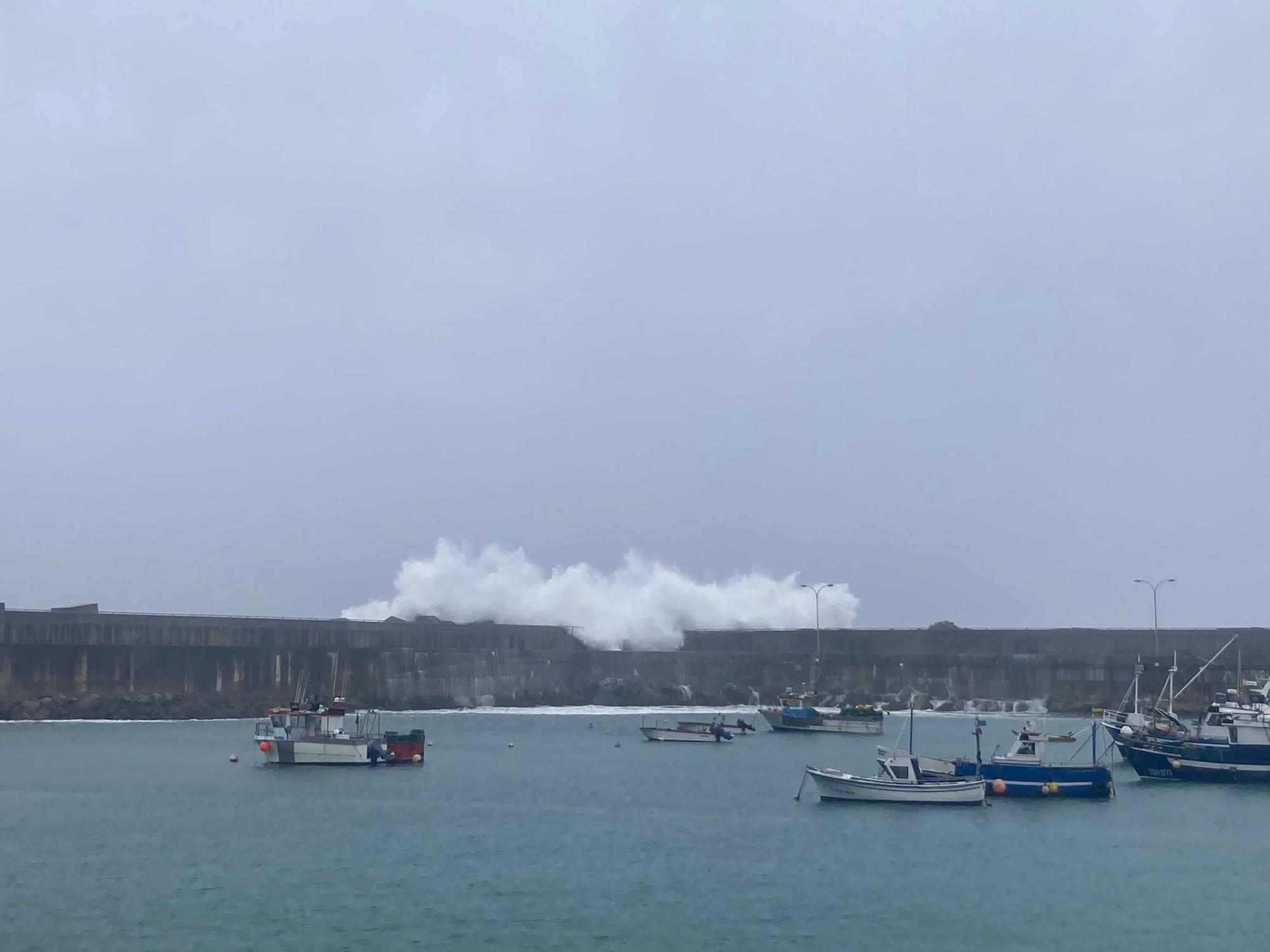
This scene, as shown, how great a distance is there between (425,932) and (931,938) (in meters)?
7.73

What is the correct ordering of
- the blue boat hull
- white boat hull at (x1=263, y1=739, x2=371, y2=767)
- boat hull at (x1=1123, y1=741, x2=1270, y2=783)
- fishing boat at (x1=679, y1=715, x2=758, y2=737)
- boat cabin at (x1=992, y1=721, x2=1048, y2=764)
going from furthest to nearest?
1. fishing boat at (x1=679, y1=715, x2=758, y2=737)
2. white boat hull at (x1=263, y1=739, x2=371, y2=767)
3. boat hull at (x1=1123, y1=741, x2=1270, y2=783)
4. boat cabin at (x1=992, y1=721, x2=1048, y2=764)
5. the blue boat hull

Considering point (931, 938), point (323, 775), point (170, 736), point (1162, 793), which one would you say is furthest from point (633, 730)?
point (931, 938)

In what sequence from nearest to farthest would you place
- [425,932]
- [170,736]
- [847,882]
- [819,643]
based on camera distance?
1. [425,932]
2. [847,882]
3. [170,736]
4. [819,643]

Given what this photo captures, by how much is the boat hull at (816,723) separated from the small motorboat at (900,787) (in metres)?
32.3

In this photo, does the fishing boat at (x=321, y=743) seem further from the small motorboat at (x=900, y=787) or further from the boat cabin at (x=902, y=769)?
the boat cabin at (x=902, y=769)

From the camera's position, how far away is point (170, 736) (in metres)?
59.0

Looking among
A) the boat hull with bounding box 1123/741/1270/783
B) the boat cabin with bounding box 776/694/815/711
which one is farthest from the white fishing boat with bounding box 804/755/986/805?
the boat cabin with bounding box 776/694/815/711

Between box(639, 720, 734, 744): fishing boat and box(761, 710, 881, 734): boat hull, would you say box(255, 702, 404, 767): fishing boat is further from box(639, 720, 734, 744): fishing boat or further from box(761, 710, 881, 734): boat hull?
Answer: box(761, 710, 881, 734): boat hull

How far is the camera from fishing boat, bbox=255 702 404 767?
1813 inches

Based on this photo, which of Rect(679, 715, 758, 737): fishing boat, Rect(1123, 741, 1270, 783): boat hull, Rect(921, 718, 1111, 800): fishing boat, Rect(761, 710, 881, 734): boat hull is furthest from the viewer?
Rect(761, 710, 881, 734): boat hull

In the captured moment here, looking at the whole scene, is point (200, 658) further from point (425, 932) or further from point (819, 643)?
point (425, 932)

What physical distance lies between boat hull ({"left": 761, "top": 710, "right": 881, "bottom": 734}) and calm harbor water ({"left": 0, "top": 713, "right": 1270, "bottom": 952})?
76.9 ft

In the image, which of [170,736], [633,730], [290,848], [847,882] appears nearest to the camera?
[847,882]

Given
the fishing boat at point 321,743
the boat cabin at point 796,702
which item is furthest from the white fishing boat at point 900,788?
the boat cabin at point 796,702
